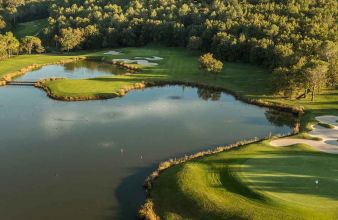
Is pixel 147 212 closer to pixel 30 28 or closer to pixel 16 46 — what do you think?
pixel 16 46

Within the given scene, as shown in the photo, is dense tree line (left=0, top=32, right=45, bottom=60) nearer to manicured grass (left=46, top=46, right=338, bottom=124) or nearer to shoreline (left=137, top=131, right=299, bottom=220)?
manicured grass (left=46, top=46, right=338, bottom=124)

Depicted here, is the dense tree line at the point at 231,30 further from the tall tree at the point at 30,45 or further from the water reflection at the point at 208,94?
the water reflection at the point at 208,94

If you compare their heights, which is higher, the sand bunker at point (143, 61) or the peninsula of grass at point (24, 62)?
the sand bunker at point (143, 61)

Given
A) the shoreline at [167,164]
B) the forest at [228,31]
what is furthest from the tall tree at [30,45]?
the shoreline at [167,164]

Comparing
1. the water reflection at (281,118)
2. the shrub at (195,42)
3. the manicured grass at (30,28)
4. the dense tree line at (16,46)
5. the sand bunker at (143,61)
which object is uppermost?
the manicured grass at (30,28)

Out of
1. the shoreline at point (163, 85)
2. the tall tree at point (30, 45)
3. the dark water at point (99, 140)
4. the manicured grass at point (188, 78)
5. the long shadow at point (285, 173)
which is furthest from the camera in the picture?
the tall tree at point (30, 45)

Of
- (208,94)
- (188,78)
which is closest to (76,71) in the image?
(188,78)

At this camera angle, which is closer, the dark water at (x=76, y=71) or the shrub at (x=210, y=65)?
the shrub at (x=210, y=65)

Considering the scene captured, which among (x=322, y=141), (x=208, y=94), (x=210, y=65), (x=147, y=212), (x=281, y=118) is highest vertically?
(x=210, y=65)
